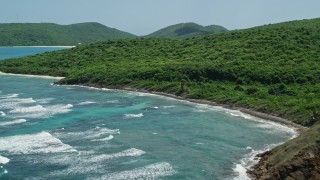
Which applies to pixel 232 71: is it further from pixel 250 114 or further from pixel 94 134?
pixel 94 134

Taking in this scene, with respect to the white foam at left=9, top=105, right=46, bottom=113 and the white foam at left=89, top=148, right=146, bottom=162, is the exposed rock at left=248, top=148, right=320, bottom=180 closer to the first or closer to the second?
the white foam at left=89, top=148, right=146, bottom=162

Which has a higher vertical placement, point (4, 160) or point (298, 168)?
point (298, 168)

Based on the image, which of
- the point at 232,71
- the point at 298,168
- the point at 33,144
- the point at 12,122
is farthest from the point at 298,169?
the point at 232,71

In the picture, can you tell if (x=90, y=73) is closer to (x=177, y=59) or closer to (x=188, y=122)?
(x=177, y=59)

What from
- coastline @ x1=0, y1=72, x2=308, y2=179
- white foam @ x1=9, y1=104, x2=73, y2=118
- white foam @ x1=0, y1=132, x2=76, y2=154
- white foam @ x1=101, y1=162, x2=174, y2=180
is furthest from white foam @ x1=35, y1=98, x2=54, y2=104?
white foam @ x1=101, y1=162, x2=174, y2=180

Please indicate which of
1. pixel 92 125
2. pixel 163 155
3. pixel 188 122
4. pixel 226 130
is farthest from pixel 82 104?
pixel 163 155

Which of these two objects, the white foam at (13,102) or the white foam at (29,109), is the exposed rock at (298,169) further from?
the white foam at (13,102)
